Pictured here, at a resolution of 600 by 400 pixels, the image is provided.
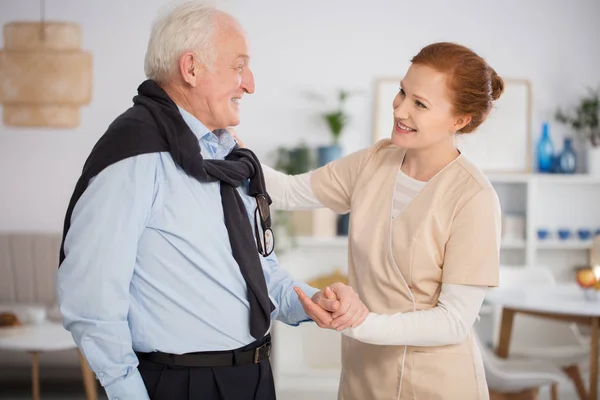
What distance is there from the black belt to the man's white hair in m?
0.60

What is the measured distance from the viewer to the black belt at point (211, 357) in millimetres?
1556

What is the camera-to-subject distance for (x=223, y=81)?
65.2 inches

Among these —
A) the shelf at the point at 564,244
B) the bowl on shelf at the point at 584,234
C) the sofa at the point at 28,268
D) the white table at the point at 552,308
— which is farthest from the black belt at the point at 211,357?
the bowl on shelf at the point at 584,234

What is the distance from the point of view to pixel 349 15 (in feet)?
18.0

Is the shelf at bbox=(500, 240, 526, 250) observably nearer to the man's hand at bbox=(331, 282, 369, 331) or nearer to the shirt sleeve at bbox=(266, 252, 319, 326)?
the shirt sleeve at bbox=(266, 252, 319, 326)

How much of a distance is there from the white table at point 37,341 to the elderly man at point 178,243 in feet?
7.78

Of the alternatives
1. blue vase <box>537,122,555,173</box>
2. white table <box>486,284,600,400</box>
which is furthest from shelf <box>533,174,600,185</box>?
white table <box>486,284,600,400</box>

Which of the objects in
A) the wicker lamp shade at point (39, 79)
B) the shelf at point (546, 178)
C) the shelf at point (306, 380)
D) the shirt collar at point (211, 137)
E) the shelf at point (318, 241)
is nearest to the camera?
the shirt collar at point (211, 137)

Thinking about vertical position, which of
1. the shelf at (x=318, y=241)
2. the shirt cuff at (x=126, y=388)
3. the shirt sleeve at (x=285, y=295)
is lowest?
the shelf at (x=318, y=241)

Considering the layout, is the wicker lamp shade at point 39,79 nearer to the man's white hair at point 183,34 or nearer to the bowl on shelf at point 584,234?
the bowl on shelf at point 584,234

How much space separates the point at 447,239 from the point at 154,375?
0.77m

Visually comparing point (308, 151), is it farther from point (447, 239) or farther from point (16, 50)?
point (447, 239)

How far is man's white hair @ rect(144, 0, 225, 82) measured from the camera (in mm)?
1613

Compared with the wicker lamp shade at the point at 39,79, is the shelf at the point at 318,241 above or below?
below
